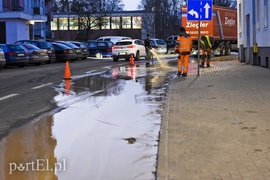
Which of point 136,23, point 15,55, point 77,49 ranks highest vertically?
point 136,23

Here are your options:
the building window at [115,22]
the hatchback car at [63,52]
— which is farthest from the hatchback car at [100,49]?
the building window at [115,22]

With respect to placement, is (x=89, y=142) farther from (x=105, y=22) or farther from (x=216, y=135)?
(x=105, y=22)

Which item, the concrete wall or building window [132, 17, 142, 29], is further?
building window [132, 17, 142, 29]

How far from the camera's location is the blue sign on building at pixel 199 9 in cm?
1700

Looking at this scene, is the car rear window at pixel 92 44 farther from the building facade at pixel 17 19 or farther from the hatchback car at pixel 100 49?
the building facade at pixel 17 19

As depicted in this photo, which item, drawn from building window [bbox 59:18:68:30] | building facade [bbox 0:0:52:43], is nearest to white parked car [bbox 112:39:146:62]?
building facade [bbox 0:0:52:43]

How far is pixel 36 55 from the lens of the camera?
29.1m

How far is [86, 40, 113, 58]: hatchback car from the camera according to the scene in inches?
1661

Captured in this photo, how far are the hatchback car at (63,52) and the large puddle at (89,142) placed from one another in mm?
21841

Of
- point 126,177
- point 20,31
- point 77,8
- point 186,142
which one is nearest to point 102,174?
point 126,177

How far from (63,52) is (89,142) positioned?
89.5ft

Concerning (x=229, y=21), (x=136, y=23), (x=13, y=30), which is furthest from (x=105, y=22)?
(x=229, y=21)

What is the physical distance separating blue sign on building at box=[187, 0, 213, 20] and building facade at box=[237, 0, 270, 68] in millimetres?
3875

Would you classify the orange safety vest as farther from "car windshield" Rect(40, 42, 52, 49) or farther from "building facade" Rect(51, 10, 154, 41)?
"building facade" Rect(51, 10, 154, 41)
